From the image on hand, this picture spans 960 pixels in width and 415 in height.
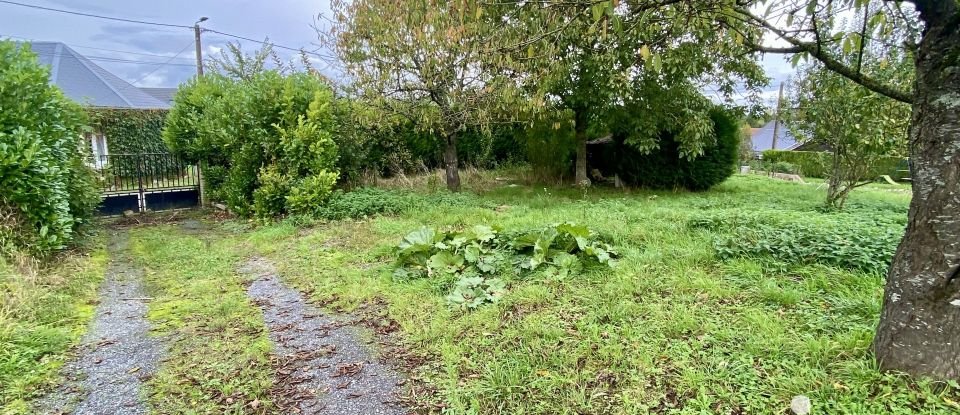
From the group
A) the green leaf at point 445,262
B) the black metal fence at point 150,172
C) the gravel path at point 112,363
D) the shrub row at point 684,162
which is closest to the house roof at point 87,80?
the black metal fence at point 150,172

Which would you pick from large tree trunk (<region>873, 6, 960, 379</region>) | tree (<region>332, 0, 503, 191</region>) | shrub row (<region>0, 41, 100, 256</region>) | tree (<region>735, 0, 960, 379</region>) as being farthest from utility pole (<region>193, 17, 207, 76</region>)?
large tree trunk (<region>873, 6, 960, 379</region>)

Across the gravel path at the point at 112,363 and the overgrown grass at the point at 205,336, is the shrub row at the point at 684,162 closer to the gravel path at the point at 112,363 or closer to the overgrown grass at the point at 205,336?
the overgrown grass at the point at 205,336

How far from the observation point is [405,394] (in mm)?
2295

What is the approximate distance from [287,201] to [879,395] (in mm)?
6752

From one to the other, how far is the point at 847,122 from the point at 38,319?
9.13 meters

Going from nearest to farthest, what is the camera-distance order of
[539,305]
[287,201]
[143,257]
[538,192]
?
[539,305], [143,257], [287,201], [538,192]

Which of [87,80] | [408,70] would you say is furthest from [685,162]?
[87,80]

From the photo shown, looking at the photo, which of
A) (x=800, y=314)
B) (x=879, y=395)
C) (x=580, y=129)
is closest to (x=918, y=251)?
(x=879, y=395)

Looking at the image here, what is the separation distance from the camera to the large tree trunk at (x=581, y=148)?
962cm

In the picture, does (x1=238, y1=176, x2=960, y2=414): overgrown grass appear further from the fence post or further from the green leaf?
the fence post

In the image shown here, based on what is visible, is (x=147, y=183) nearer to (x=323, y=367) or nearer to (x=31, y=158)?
(x=31, y=158)

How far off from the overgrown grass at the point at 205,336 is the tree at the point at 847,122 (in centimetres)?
739

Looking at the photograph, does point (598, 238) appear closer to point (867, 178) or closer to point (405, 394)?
point (405, 394)

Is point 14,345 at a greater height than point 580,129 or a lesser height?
lesser
